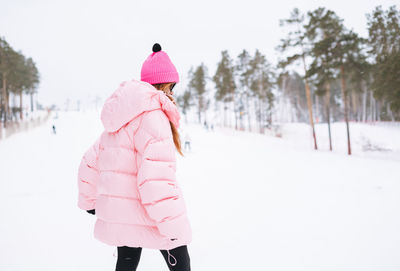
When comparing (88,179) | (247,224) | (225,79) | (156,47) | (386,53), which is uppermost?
(225,79)

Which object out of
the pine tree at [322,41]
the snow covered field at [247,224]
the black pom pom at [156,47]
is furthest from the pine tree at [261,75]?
the black pom pom at [156,47]

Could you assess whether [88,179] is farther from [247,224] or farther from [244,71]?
[244,71]

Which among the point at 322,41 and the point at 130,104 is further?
the point at 322,41

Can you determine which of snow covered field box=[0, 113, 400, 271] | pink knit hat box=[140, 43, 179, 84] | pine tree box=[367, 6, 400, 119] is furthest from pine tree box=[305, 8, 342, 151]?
pink knit hat box=[140, 43, 179, 84]

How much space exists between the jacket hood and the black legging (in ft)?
2.81

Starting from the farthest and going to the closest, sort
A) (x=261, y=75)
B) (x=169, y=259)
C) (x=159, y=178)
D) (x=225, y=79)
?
(x=261, y=75)
(x=225, y=79)
(x=169, y=259)
(x=159, y=178)

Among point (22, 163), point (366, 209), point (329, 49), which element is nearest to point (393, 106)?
point (329, 49)

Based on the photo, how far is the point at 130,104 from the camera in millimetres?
1467

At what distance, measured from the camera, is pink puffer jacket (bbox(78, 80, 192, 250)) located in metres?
1.40

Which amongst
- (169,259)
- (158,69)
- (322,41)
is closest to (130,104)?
(158,69)

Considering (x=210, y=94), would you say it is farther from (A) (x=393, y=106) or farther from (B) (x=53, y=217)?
(B) (x=53, y=217)

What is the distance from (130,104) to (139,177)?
1.56 feet

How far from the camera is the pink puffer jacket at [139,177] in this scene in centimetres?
140

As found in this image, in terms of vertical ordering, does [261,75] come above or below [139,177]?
above
